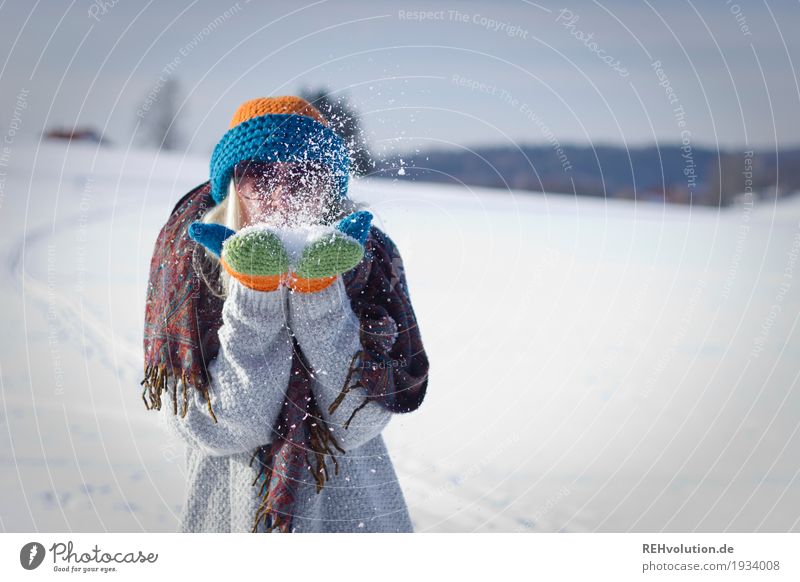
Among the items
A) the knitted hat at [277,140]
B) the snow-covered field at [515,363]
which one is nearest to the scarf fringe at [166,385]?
the knitted hat at [277,140]

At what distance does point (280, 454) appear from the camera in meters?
0.98

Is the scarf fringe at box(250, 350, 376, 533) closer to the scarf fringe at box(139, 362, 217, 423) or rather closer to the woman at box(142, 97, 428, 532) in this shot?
the woman at box(142, 97, 428, 532)

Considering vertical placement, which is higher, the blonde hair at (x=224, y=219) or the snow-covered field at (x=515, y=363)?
the blonde hair at (x=224, y=219)

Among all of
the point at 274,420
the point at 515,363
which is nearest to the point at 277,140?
the point at 274,420

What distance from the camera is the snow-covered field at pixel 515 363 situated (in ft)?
5.42

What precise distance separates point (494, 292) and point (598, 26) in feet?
2.40

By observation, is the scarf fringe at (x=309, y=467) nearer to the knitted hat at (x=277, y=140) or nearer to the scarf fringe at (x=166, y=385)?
the scarf fringe at (x=166, y=385)

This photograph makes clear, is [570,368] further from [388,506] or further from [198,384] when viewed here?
[198,384]

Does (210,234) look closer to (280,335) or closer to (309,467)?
(280,335)

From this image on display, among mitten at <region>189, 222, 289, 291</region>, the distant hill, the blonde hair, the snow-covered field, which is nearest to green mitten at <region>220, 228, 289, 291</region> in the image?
mitten at <region>189, 222, 289, 291</region>

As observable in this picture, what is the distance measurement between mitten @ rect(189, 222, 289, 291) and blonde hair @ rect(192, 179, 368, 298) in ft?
0.27

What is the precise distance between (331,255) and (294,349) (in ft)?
0.53

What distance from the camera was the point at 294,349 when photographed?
0.94 metres

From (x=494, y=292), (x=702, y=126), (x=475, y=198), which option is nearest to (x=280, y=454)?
(x=475, y=198)
